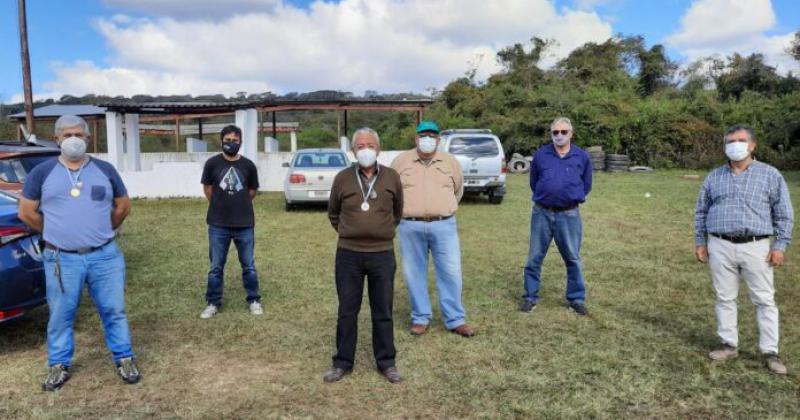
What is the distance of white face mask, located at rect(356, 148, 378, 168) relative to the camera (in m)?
3.82

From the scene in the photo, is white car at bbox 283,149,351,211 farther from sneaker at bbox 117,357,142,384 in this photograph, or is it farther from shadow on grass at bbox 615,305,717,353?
sneaker at bbox 117,357,142,384

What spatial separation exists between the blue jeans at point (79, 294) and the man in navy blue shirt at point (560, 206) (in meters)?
3.33

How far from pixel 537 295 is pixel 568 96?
2166 centimetres

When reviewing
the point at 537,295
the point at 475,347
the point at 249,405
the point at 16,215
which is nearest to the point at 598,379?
the point at 475,347

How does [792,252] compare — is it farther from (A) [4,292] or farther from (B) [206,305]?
(A) [4,292]

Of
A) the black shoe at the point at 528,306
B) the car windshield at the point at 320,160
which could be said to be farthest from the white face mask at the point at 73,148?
the car windshield at the point at 320,160

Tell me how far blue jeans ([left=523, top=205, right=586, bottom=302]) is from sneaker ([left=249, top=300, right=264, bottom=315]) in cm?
242

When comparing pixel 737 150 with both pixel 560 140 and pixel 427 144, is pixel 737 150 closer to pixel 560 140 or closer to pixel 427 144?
pixel 560 140

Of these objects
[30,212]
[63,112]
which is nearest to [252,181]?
[30,212]

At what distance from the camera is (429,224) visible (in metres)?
4.57

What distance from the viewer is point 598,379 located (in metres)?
3.87

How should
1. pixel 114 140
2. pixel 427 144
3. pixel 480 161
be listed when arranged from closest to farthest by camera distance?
pixel 427 144
pixel 480 161
pixel 114 140

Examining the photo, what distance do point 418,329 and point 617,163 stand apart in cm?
1944

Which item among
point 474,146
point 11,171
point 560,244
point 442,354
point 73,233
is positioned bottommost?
point 442,354
